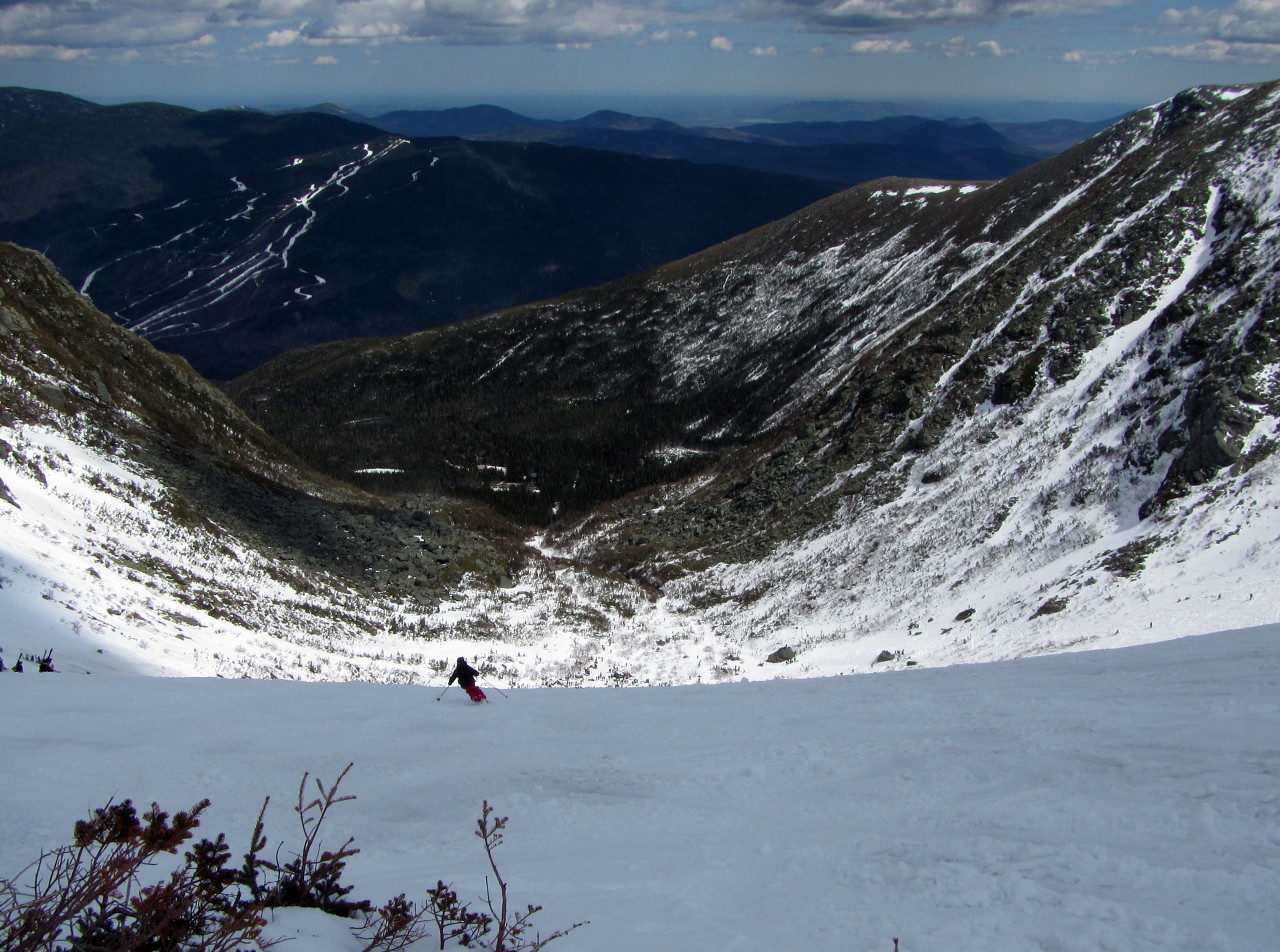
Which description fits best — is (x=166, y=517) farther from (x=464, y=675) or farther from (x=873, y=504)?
(x=873, y=504)

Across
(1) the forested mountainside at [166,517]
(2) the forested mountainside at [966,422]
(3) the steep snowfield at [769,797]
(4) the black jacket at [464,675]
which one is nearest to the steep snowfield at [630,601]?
(1) the forested mountainside at [166,517]

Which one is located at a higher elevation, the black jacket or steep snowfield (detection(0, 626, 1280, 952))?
steep snowfield (detection(0, 626, 1280, 952))

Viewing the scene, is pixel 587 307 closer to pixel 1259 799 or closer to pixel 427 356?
pixel 427 356

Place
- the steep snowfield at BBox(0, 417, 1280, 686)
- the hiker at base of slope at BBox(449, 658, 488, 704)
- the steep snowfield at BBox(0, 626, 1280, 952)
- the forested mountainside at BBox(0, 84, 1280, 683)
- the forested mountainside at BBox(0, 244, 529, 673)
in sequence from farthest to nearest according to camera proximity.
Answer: the forested mountainside at BBox(0, 84, 1280, 683), the forested mountainside at BBox(0, 244, 529, 673), the steep snowfield at BBox(0, 417, 1280, 686), the hiker at base of slope at BBox(449, 658, 488, 704), the steep snowfield at BBox(0, 626, 1280, 952)

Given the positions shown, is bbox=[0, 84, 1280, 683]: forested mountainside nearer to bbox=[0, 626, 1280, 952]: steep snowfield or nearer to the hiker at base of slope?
the hiker at base of slope

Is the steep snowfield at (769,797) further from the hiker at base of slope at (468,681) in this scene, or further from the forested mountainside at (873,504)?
the forested mountainside at (873,504)

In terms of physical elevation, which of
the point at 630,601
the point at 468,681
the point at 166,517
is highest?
A: the point at 468,681

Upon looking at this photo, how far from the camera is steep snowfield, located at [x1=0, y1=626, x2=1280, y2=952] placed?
15.4ft

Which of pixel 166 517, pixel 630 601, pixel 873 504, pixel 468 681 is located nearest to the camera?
pixel 468 681

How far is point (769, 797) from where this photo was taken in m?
6.91

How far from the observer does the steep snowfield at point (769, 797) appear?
468 centimetres

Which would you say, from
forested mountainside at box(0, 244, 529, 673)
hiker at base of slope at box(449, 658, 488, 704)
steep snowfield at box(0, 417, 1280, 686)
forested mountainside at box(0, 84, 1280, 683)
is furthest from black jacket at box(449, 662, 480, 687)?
forested mountainside at box(0, 84, 1280, 683)

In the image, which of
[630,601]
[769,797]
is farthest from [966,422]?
[769,797]

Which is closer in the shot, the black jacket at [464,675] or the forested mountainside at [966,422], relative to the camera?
the black jacket at [464,675]
